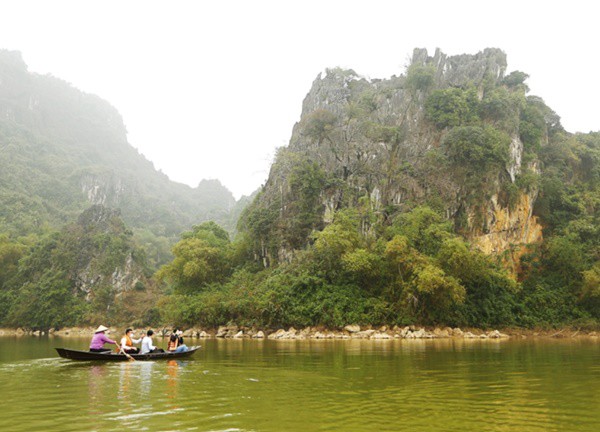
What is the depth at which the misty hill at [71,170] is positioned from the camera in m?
74.6

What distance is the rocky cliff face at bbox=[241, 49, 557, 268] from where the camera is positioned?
32875 millimetres

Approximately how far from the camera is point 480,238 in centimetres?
3234

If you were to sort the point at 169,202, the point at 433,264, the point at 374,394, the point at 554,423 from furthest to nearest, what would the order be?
the point at 169,202, the point at 433,264, the point at 374,394, the point at 554,423

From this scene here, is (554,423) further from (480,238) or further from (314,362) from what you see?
(480,238)

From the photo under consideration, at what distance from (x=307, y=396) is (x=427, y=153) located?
29.8 m

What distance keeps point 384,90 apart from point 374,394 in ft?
125

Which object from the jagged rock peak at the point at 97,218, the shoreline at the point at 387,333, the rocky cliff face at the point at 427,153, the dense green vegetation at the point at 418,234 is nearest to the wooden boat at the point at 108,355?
the shoreline at the point at 387,333

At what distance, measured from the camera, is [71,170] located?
91.6m

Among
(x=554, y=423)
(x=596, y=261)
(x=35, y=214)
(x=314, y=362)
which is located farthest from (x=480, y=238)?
(x=35, y=214)

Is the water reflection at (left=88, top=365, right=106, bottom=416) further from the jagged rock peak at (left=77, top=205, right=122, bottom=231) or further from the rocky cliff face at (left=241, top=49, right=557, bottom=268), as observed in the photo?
the jagged rock peak at (left=77, top=205, right=122, bottom=231)

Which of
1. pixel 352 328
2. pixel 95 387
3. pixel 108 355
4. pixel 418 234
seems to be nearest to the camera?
pixel 95 387

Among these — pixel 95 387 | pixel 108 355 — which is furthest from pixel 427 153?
pixel 95 387

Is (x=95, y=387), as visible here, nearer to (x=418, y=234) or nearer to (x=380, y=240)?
(x=380, y=240)

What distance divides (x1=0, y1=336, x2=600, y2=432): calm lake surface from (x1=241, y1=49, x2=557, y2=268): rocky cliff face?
21221mm
